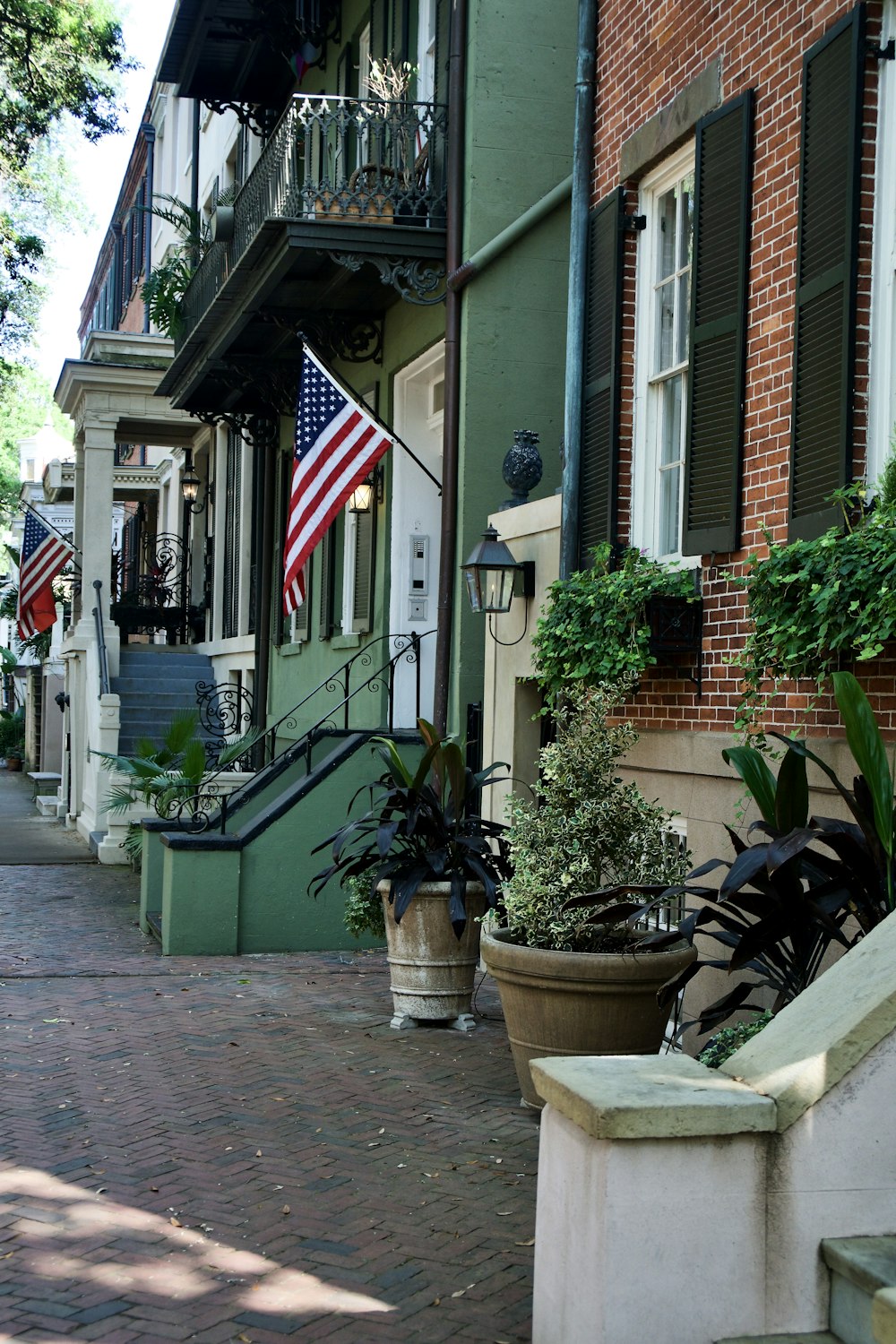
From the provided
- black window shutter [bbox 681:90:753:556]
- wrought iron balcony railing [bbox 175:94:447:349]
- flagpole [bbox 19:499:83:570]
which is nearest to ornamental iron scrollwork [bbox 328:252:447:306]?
wrought iron balcony railing [bbox 175:94:447:349]

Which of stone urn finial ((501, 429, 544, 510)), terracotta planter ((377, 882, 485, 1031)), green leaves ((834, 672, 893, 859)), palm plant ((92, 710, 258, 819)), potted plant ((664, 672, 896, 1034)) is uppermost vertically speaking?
stone urn finial ((501, 429, 544, 510))

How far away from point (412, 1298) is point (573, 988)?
5.65 feet

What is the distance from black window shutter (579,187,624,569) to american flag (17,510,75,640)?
13.4 metres

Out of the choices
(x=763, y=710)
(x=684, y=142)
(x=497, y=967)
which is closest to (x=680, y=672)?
(x=763, y=710)

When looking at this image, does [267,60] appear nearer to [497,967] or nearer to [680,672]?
[680,672]

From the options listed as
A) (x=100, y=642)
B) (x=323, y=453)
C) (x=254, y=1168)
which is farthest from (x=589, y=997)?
(x=100, y=642)

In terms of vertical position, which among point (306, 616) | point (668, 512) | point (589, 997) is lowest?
point (589, 997)

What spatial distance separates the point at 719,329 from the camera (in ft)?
22.0

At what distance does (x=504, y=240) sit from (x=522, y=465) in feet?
5.92

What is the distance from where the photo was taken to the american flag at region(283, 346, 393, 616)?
32.9 feet

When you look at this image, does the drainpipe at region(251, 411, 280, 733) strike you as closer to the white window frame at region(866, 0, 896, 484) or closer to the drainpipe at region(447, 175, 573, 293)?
the drainpipe at region(447, 175, 573, 293)

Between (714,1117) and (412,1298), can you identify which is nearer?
(714,1117)

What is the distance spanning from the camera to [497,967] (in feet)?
19.9

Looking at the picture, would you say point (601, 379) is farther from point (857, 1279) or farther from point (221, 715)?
point (221, 715)
